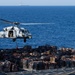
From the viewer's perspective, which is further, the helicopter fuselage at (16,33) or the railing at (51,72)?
the helicopter fuselage at (16,33)

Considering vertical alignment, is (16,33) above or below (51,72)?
above

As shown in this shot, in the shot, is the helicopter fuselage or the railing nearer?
the railing

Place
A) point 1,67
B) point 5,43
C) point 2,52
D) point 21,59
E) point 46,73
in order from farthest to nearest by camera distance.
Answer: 1. point 5,43
2. point 2,52
3. point 21,59
4. point 1,67
5. point 46,73

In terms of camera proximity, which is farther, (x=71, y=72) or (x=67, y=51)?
(x=67, y=51)

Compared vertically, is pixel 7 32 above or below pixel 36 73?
above

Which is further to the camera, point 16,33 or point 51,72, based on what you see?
point 16,33

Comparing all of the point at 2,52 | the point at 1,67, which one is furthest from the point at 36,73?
the point at 2,52

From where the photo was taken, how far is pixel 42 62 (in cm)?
8256

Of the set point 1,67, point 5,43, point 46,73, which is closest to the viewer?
point 46,73

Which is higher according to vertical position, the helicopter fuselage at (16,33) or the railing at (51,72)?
the helicopter fuselage at (16,33)

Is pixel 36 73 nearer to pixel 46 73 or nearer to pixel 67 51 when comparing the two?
pixel 46 73

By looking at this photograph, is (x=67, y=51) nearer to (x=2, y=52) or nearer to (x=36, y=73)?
(x=2, y=52)

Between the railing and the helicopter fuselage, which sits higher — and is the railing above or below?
below

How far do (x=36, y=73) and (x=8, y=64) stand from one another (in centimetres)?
754
